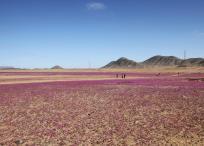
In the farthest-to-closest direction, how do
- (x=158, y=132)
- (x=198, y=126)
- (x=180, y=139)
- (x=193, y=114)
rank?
1. (x=193, y=114)
2. (x=198, y=126)
3. (x=158, y=132)
4. (x=180, y=139)

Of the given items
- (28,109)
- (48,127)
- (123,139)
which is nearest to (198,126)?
(123,139)

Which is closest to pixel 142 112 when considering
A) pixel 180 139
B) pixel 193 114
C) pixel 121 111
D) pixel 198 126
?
pixel 121 111

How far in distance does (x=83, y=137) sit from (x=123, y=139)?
1883 mm

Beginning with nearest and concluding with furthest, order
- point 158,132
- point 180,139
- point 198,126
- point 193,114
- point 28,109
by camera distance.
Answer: point 180,139
point 158,132
point 198,126
point 193,114
point 28,109

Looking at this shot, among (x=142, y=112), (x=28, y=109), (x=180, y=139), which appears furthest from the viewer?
(x=28, y=109)

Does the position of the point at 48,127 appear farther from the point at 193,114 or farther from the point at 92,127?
the point at 193,114

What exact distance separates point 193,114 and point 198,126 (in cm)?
348

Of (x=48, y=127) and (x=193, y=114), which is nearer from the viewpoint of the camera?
(x=48, y=127)

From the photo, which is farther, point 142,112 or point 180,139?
point 142,112

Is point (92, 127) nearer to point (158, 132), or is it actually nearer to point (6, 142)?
point (158, 132)

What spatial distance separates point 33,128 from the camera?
14672mm

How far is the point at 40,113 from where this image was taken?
63.1 feet

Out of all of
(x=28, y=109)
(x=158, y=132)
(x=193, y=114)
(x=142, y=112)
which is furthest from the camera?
(x=28, y=109)

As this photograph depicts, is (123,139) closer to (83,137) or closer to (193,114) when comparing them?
(83,137)
